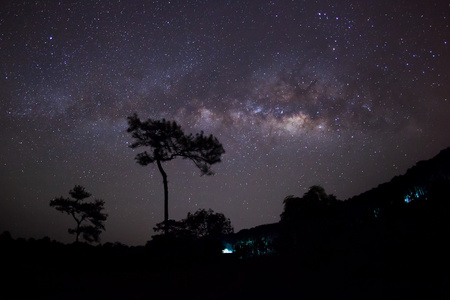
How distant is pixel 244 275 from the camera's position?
32.8 ft

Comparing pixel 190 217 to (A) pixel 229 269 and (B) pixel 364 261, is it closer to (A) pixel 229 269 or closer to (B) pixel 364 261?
(A) pixel 229 269

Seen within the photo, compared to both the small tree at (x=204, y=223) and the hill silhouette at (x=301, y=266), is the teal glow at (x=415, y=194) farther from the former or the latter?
the small tree at (x=204, y=223)

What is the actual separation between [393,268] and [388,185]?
7213mm

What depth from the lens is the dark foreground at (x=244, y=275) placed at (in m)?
7.16

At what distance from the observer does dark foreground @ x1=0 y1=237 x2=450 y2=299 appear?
23.5 ft

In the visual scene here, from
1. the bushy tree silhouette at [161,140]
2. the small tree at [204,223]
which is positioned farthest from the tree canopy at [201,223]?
the bushy tree silhouette at [161,140]

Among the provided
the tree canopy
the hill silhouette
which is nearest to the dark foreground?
the hill silhouette

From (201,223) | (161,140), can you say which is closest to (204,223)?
(201,223)

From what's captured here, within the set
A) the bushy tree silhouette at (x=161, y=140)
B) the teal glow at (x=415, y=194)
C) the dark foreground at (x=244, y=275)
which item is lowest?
the dark foreground at (x=244, y=275)

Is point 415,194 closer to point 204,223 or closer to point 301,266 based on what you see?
point 301,266

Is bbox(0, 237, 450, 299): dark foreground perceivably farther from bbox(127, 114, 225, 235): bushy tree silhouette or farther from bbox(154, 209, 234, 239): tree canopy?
bbox(154, 209, 234, 239): tree canopy

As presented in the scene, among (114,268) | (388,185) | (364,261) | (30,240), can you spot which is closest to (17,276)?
(30,240)

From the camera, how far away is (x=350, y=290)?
7.24 m

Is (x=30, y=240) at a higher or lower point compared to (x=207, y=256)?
higher
